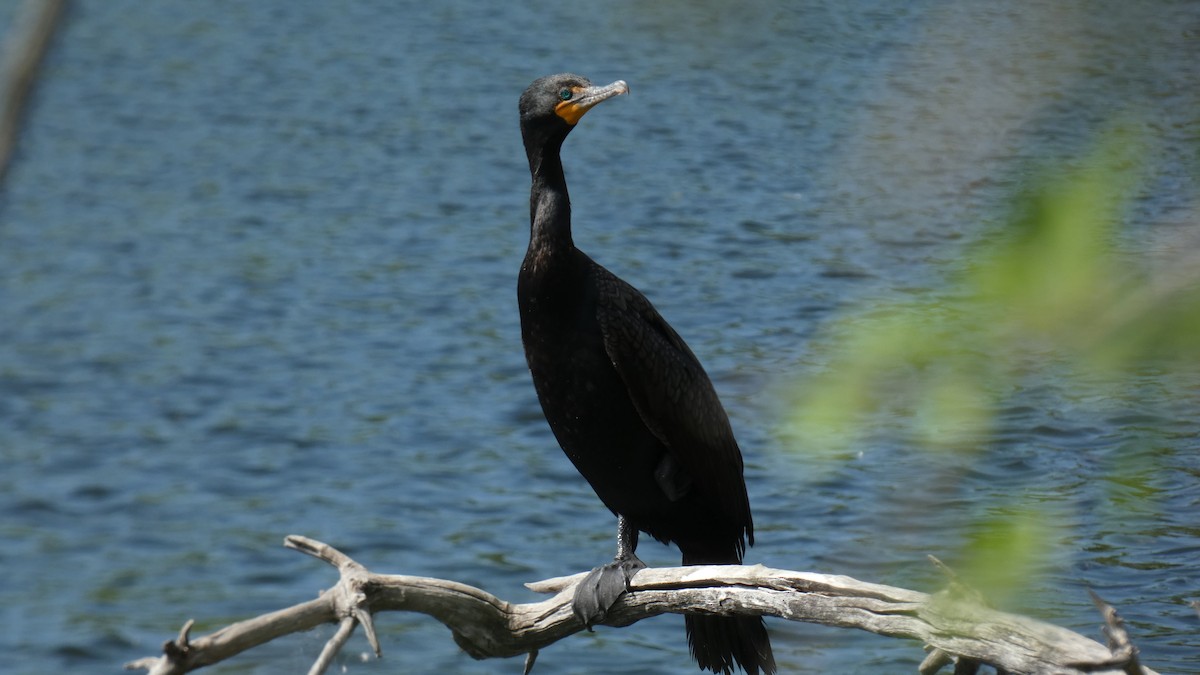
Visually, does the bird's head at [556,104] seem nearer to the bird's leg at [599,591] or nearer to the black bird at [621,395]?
the black bird at [621,395]

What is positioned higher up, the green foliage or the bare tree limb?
the bare tree limb

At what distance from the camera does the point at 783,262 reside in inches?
454

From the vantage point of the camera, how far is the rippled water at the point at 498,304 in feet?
5.06

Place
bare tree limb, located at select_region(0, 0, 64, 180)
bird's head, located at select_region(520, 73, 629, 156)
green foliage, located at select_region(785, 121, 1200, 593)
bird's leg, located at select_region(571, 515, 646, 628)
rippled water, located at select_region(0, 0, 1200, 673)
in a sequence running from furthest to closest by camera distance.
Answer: bird's head, located at select_region(520, 73, 629, 156)
bird's leg, located at select_region(571, 515, 646, 628)
rippled water, located at select_region(0, 0, 1200, 673)
green foliage, located at select_region(785, 121, 1200, 593)
bare tree limb, located at select_region(0, 0, 64, 180)

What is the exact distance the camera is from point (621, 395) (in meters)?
4.29

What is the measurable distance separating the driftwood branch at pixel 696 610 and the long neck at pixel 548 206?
0.92 metres

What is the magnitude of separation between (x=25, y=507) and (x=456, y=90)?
30.1 ft

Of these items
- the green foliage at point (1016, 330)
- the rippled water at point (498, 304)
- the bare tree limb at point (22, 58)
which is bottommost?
the rippled water at point (498, 304)

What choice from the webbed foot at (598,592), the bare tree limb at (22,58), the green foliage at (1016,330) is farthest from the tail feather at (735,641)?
the bare tree limb at (22,58)

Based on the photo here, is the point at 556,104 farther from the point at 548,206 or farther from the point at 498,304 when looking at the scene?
the point at 498,304

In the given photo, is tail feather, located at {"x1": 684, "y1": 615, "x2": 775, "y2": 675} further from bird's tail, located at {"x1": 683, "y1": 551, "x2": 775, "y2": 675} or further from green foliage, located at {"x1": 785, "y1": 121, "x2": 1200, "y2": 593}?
green foliage, located at {"x1": 785, "y1": 121, "x2": 1200, "y2": 593}

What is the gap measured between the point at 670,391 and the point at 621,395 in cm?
15

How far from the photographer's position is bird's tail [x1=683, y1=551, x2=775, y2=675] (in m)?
4.49

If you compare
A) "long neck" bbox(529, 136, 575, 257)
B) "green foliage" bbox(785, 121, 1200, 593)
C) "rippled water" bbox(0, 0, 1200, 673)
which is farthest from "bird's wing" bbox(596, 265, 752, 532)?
"green foliage" bbox(785, 121, 1200, 593)
